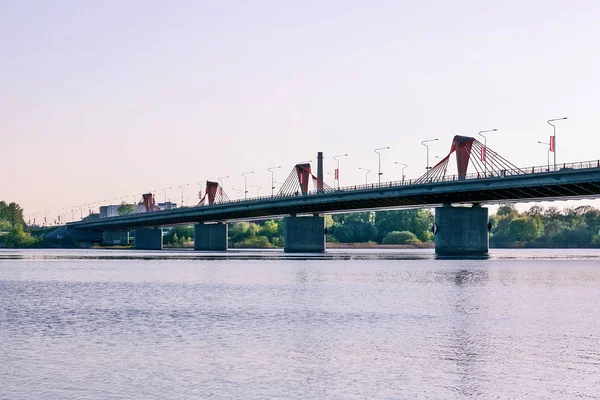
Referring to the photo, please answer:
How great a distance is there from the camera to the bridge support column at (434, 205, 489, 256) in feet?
439

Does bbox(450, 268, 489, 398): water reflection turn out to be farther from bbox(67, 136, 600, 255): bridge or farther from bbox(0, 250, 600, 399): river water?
bbox(67, 136, 600, 255): bridge

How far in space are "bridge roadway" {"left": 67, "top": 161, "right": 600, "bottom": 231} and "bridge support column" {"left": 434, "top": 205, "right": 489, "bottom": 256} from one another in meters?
1.70

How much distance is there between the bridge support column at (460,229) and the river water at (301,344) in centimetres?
7284

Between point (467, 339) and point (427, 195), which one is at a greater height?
point (427, 195)

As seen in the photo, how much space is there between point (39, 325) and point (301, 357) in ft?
48.8

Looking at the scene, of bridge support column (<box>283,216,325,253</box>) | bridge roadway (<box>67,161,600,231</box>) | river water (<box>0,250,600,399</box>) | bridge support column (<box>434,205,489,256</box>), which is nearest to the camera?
river water (<box>0,250,600,399</box>)

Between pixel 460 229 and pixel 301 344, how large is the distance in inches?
4116

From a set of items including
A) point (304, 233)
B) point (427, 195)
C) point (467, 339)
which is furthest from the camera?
point (304, 233)

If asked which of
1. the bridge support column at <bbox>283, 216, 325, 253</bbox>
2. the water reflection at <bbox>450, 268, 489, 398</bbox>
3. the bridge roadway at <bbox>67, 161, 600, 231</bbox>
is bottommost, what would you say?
the water reflection at <bbox>450, 268, 489, 398</bbox>

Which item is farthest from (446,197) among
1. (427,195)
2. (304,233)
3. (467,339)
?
(467,339)

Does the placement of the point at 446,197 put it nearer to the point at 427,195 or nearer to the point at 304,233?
the point at 427,195

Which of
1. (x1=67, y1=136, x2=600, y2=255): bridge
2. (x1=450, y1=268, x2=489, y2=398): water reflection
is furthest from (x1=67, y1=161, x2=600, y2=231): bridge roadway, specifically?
(x1=450, y1=268, x2=489, y2=398): water reflection

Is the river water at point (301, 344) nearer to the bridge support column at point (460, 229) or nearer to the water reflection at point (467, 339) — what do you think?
the water reflection at point (467, 339)

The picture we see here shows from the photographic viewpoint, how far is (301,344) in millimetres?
32375
